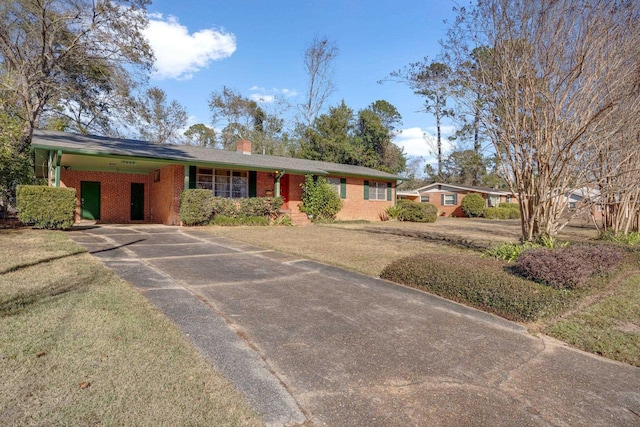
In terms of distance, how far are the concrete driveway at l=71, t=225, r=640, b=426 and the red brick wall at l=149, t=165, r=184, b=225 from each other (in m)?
10.4

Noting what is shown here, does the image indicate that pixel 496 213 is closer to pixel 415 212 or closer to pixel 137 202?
pixel 415 212

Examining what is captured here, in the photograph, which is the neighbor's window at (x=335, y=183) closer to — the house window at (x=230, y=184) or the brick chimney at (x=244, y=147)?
the brick chimney at (x=244, y=147)

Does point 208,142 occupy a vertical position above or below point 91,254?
above

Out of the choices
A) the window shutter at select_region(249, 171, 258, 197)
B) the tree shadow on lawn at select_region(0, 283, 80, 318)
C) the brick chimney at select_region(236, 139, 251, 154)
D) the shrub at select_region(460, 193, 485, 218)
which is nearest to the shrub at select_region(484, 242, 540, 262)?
the tree shadow on lawn at select_region(0, 283, 80, 318)

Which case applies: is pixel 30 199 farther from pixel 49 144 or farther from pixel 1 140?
pixel 49 144

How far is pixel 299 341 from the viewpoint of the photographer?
142 inches

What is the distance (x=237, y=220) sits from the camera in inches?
625

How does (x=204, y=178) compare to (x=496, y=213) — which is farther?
(x=496, y=213)

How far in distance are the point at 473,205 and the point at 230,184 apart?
23416 millimetres

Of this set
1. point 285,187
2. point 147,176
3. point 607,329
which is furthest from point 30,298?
point 147,176

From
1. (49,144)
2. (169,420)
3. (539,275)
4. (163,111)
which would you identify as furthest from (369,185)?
(163,111)

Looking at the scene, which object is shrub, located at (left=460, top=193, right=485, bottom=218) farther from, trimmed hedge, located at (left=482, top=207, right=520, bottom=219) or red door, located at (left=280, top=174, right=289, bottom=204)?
red door, located at (left=280, top=174, right=289, bottom=204)

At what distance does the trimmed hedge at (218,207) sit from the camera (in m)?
14.6

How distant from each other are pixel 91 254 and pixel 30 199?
4.82 meters
